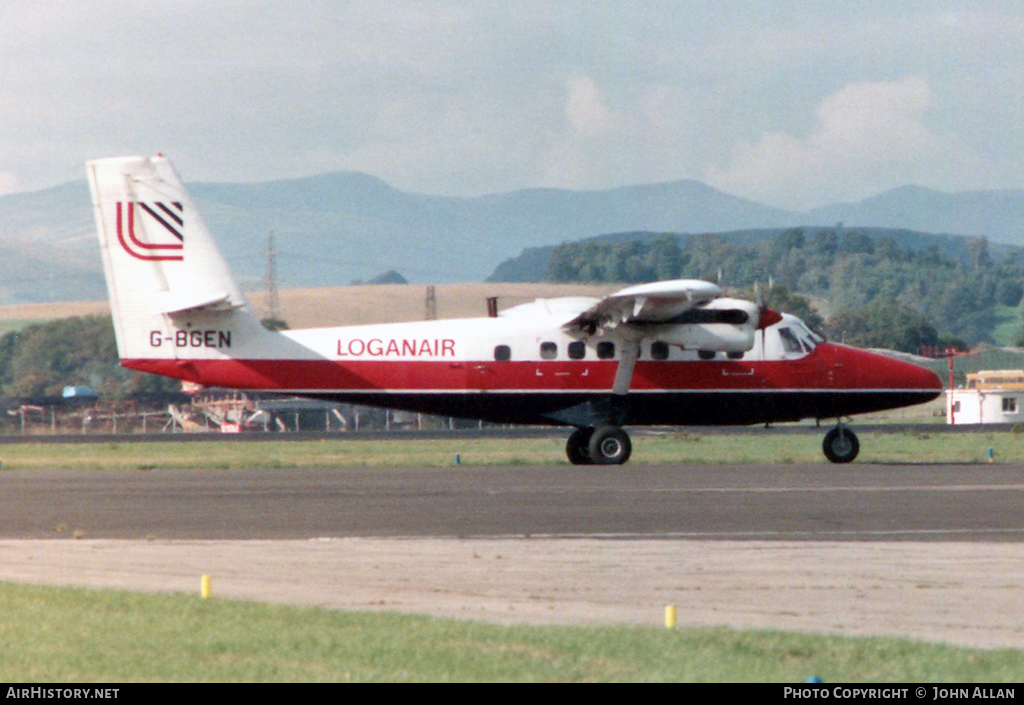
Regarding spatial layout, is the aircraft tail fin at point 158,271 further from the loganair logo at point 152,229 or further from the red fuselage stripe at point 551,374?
the red fuselage stripe at point 551,374

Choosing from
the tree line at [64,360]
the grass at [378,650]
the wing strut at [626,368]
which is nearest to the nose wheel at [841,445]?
the wing strut at [626,368]

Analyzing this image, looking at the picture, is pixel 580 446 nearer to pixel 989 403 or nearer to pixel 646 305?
pixel 646 305

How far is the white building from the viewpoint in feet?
213

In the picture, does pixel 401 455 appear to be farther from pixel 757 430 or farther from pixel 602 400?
pixel 757 430

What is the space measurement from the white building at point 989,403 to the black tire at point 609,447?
136 feet

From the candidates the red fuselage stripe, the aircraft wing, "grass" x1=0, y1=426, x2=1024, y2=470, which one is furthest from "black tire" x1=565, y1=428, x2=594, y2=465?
the aircraft wing

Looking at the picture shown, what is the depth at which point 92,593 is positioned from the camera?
10.8 metres

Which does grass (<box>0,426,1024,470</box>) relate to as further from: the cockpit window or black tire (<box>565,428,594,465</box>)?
the cockpit window

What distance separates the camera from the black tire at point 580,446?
28.5m

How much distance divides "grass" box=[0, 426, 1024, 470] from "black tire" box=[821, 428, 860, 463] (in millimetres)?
1116

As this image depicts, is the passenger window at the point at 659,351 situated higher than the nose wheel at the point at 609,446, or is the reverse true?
the passenger window at the point at 659,351

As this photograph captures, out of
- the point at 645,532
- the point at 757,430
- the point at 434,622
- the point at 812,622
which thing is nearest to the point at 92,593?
the point at 434,622

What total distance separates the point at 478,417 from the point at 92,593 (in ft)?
57.9

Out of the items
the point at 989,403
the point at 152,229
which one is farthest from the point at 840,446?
the point at 989,403
